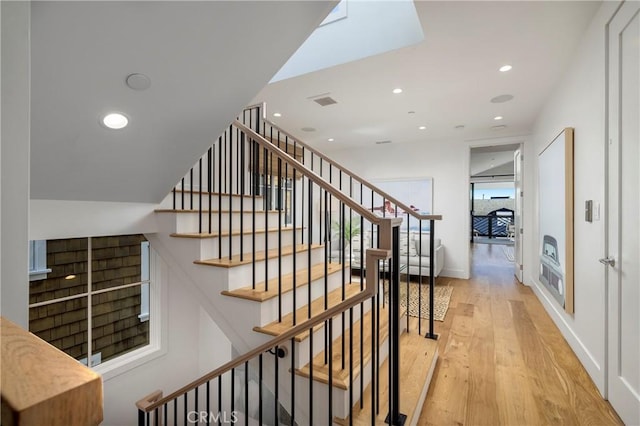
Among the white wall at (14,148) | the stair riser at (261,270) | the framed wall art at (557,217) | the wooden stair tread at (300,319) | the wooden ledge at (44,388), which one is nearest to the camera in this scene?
the wooden ledge at (44,388)

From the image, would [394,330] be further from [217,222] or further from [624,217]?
[217,222]

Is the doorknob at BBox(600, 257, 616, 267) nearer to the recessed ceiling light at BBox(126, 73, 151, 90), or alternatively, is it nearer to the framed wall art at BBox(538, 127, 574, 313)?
the framed wall art at BBox(538, 127, 574, 313)

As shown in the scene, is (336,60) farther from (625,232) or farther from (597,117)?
(625,232)

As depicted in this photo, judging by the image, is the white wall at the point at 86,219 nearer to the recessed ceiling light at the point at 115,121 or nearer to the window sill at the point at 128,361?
the recessed ceiling light at the point at 115,121

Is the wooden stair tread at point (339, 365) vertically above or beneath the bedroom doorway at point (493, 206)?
beneath

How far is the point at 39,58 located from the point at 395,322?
77.9 inches

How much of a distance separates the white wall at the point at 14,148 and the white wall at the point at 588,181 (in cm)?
289

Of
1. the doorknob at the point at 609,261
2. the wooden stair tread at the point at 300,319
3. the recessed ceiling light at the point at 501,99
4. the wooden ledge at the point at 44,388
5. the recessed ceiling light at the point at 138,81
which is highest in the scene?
the recessed ceiling light at the point at 501,99

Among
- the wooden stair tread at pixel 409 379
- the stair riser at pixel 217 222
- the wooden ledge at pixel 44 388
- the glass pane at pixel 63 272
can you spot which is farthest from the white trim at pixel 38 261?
the wooden ledge at pixel 44 388

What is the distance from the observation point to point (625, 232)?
181 centimetres

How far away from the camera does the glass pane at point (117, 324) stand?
3205 mm

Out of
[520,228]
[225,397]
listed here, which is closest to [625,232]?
[520,228]

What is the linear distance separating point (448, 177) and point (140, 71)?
17.2 feet

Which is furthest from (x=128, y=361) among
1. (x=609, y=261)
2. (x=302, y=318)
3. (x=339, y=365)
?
(x=609, y=261)
